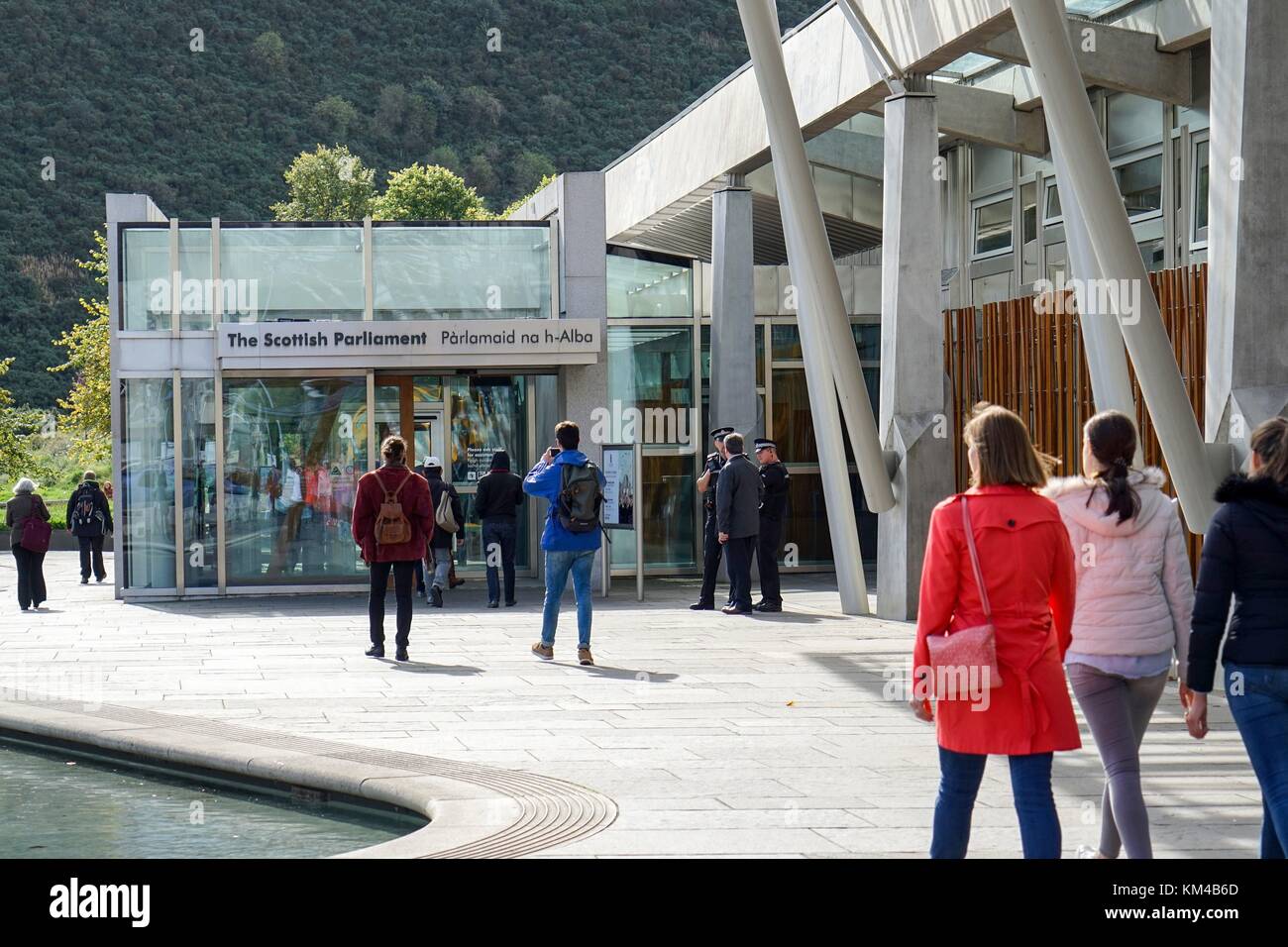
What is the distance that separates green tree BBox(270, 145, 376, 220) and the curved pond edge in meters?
58.2

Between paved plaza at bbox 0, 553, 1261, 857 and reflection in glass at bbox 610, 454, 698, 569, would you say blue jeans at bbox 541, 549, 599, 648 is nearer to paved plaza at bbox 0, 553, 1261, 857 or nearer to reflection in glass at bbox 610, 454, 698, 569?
paved plaza at bbox 0, 553, 1261, 857

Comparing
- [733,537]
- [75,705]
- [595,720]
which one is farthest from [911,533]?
[75,705]

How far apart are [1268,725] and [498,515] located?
45.1 feet

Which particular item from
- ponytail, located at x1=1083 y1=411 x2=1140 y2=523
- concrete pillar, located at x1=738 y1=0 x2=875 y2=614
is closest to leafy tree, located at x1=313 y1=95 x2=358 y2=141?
concrete pillar, located at x1=738 y1=0 x2=875 y2=614

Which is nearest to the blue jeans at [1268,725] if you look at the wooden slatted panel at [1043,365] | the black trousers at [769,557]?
the wooden slatted panel at [1043,365]

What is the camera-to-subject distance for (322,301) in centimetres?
2019

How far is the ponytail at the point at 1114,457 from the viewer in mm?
5695

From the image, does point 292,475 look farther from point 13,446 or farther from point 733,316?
point 13,446

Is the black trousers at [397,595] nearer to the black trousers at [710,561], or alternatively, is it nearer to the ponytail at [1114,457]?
the black trousers at [710,561]

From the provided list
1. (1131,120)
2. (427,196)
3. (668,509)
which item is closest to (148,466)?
(668,509)

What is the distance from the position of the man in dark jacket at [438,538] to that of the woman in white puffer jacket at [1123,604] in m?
13.1

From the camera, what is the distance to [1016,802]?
515cm
